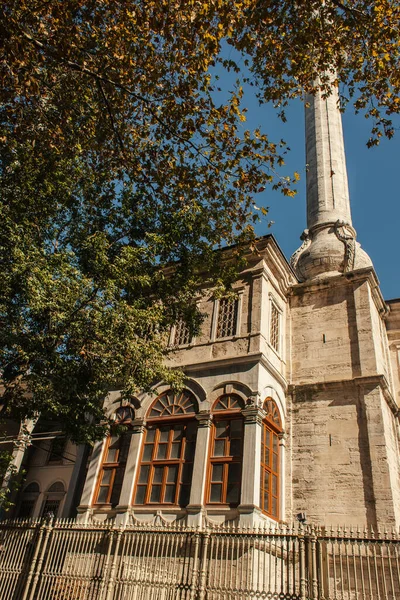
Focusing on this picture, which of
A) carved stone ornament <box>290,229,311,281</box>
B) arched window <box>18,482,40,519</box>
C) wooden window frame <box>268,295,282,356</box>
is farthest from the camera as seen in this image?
arched window <box>18,482,40,519</box>

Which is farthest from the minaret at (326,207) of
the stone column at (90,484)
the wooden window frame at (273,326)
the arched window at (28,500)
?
the arched window at (28,500)

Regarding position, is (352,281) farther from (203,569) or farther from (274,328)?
(203,569)

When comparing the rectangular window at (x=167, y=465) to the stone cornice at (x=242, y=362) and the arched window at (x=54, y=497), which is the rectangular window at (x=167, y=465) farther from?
the arched window at (x=54, y=497)

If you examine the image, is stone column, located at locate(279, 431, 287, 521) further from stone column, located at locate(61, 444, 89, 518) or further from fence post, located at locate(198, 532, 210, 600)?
stone column, located at locate(61, 444, 89, 518)

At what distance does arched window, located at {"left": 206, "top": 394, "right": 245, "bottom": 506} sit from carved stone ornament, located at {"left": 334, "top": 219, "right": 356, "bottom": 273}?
7622mm

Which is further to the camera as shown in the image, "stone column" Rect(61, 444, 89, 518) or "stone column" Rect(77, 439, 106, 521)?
"stone column" Rect(61, 444, 89, 518)

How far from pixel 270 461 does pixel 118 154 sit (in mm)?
9715

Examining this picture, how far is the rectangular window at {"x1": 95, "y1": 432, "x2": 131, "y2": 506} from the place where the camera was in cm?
1487

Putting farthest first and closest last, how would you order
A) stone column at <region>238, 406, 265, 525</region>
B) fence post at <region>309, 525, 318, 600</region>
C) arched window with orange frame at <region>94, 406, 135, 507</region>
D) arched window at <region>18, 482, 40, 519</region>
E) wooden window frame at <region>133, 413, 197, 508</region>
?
arched window at <region>18, 482, 40, 519</region>, arched window with orange frame at <region>94, 406, 135, 507</region>, wooden window frame at <region>133, 413, 197, 508</region>, stone column at <region>238, 406, 265, 525</region>, fence post at <region>309, 525, 318, 600</region>

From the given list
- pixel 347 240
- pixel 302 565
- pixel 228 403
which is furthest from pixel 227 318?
pixel 302 565

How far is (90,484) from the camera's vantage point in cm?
1525

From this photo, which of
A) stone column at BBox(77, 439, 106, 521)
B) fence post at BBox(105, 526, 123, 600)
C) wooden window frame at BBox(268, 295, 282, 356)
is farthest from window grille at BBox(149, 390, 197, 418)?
fence post at BBox(105, 526, 123, 600)

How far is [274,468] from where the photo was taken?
14.3 metres

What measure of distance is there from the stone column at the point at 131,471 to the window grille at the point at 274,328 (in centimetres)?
→ 515
